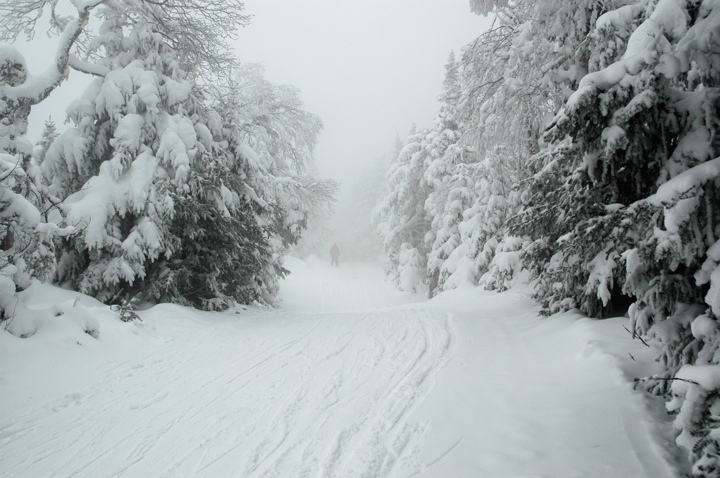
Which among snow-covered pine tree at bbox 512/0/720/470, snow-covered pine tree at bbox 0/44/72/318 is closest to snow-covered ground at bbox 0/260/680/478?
snow-covered pine tree at bbox 512/0/720/470

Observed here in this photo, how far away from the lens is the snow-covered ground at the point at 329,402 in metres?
2.85

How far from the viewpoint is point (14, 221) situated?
4.99 metres

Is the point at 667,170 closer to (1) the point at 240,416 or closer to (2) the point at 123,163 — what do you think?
(1) the point at 240,416

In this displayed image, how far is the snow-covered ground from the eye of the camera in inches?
112

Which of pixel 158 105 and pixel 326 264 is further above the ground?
pixel 158 105

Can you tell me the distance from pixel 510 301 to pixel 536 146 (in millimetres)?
3939

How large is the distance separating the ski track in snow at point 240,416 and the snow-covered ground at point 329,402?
0.02 metres

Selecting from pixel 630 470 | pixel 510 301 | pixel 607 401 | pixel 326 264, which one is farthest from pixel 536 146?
pixel 326 264

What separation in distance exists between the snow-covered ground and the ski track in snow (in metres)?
0.02

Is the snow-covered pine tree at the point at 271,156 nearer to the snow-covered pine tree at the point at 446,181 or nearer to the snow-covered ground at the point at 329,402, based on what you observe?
the snow-covered ground at the point at 329,402

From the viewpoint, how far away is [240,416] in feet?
12.1

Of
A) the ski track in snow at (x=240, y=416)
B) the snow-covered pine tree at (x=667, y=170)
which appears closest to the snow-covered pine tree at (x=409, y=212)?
the ski track in snow at (x=240, y=416)

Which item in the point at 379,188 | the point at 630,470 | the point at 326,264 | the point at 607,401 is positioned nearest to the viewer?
the point at 630,470

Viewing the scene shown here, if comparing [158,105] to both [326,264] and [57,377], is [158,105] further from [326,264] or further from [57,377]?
[326,264]
